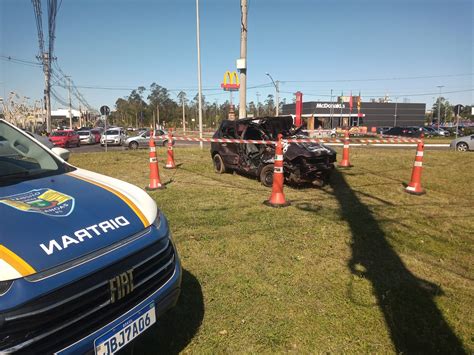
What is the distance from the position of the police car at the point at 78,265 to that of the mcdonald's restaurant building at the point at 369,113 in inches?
2810

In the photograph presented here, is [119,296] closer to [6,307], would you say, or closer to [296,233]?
[6,307]

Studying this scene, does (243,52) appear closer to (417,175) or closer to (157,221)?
(417,175)

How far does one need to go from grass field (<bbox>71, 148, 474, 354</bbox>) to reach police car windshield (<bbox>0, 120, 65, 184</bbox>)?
1653 millimetres

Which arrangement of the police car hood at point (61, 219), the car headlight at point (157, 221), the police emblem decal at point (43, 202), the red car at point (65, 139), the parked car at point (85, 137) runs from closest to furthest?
the police car hood at point (61, 219), the police emblem decal at point (43, 202), the car headlight at point (157, 221), the red car at point (65, 139), the parked car at point (85, 137)

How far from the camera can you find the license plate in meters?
1.87

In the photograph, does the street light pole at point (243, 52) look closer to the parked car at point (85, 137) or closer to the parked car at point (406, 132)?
the parked car at point (85, 137)

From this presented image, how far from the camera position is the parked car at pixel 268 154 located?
24.9ft

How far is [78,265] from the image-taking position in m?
1.79

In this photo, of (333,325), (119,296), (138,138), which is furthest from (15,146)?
(138,138)

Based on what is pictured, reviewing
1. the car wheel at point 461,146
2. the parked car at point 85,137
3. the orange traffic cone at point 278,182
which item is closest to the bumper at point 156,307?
the orange traffic cone at point 278,182

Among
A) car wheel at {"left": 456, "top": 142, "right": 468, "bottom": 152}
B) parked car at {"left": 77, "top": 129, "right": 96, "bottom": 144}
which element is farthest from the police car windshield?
parked car at {"left": 77, "top": 129, "right": 96, "bottom": 144}

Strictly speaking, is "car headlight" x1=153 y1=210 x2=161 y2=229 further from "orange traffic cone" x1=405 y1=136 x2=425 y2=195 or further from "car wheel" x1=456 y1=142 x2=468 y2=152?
"car wheel" x1=456 y1=142 x2=468 y2=152

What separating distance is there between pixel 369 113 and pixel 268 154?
244ft

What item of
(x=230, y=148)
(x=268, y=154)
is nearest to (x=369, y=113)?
(x=230, y=148)
